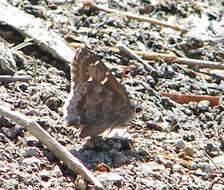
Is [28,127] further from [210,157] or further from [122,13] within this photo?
[122,13]

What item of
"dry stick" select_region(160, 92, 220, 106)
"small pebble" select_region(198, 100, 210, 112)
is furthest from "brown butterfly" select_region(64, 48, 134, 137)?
"small pebble" select_region(198, 100, 210, 112)

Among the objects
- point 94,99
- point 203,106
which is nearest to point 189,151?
point 203,106

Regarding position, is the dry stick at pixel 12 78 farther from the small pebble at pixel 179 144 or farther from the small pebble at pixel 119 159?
the small pebble at pixel 179 144

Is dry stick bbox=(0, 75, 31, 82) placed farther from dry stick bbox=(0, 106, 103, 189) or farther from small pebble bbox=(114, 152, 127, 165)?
small pebble bbox=(114, 152, 127, 165)

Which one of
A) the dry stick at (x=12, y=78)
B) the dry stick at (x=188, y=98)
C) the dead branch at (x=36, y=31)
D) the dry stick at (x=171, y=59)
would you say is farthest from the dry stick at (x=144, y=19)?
the dry stick at (x=12, y=78)

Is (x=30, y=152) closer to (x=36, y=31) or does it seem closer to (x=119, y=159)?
(x=119, y=159)
